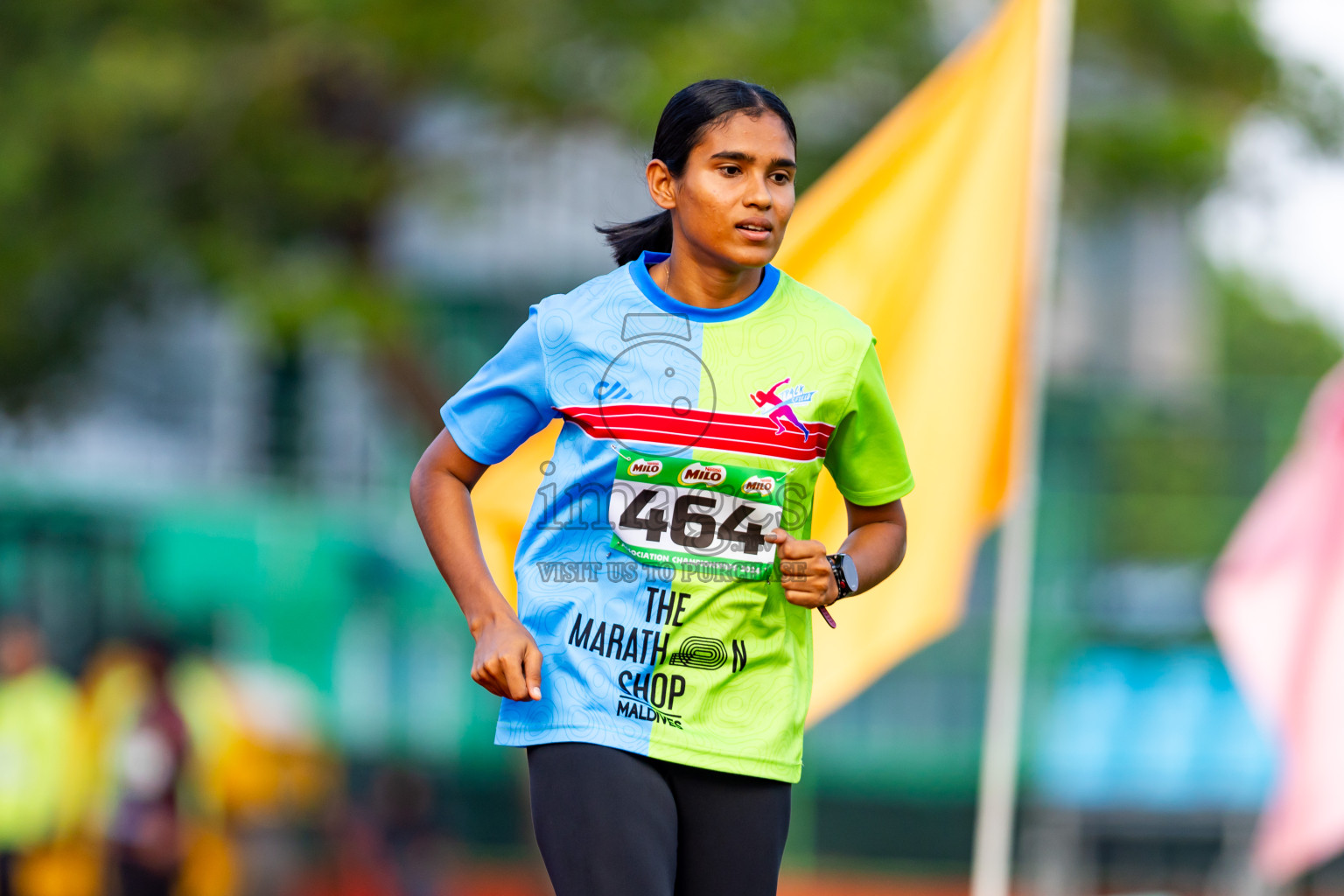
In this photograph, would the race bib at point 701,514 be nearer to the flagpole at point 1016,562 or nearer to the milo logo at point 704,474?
the milo logo at point 704,474

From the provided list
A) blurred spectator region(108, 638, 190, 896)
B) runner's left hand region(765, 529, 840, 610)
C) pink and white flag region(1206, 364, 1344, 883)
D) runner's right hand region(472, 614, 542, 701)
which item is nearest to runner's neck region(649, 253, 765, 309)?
runner's left hand region(765, 529, 840, 610)

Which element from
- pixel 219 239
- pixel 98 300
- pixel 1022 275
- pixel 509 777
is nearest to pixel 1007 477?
pixel 1022 275

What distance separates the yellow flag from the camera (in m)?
5.66

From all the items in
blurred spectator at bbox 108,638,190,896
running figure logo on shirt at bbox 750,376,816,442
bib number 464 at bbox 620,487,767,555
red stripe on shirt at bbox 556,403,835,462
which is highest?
running figure logo on shirt at bbox 750,376,816,442

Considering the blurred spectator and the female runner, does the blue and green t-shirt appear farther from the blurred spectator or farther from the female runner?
the blurred spectator

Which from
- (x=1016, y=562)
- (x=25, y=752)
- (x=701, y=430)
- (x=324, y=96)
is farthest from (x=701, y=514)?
(x=324, y=96)

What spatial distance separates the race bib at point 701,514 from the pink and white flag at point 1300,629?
530cm

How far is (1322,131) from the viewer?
12.8 meters

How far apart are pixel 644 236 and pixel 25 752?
9320mm

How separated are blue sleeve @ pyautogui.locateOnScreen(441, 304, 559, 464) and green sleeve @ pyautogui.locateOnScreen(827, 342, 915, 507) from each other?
18.4 inches

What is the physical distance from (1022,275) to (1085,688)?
31.1 ft

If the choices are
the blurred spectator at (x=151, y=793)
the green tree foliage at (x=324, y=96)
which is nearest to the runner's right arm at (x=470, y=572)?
the blurred spectator at (x=151, y=793)

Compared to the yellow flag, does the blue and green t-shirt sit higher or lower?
lower

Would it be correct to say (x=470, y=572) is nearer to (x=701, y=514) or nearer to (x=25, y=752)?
(x=701, y=514)
